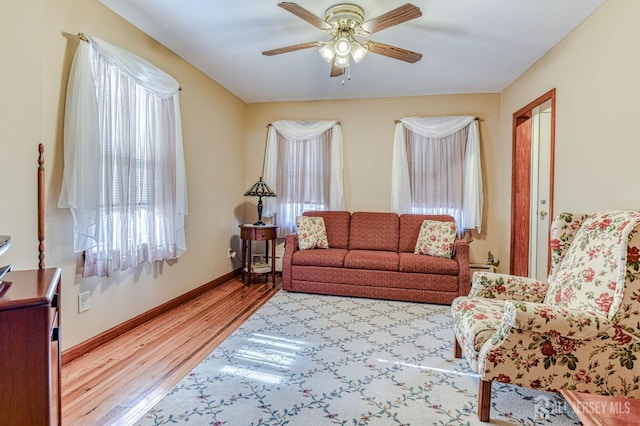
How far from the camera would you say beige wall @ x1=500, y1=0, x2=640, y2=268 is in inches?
80.4

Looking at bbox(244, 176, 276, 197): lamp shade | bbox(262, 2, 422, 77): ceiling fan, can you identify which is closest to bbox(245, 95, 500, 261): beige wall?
bbox(244, 176, 276, 197): lamp shade

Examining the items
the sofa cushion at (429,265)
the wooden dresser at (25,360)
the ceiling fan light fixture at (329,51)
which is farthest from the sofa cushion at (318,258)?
the wooden dresser at (25,360)

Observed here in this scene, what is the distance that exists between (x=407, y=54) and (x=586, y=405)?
92.9 inches

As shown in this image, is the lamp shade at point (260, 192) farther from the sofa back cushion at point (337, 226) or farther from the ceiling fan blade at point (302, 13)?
the ceiling fan blade at point (302, 13)

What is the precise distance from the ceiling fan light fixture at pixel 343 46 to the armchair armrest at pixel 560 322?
6.33 ft

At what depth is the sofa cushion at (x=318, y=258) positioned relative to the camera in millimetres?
3729

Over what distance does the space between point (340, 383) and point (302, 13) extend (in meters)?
2.28

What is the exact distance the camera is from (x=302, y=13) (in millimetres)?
2072

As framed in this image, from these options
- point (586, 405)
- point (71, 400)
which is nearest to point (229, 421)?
point (71, 400)

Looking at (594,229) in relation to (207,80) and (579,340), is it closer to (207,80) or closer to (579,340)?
(579,340)

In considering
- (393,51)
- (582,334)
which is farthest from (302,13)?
(582,334)

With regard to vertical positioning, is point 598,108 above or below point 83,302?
above

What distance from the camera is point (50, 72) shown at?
201 centimetres

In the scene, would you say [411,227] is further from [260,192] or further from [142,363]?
[142,363]
